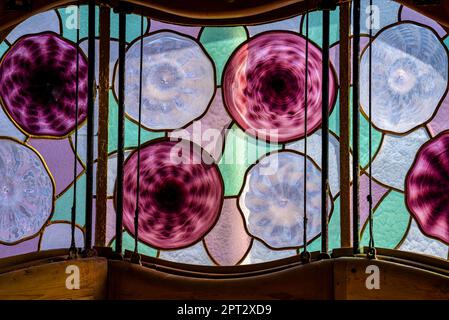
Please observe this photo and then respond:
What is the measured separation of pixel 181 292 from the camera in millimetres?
2092

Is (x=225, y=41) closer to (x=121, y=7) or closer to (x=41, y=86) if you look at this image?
(x=121, y=7)

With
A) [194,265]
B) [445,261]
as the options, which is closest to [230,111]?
[194,265]

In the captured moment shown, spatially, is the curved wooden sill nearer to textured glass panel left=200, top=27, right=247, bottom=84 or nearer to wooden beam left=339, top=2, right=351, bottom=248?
wooden beam left=339, top=2, right=351, bottom=248

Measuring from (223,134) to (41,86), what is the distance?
72cm

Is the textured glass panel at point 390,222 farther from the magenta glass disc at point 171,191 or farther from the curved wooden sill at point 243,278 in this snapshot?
the magenta glass disc at point 171,191

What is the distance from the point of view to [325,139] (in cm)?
214

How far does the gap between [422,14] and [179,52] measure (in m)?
0.89

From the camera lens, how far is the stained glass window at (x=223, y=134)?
221cm

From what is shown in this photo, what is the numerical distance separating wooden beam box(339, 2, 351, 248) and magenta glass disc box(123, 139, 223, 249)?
456 mm

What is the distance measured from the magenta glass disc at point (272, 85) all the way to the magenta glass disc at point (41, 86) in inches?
23.1

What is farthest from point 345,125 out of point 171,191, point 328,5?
point 171,191

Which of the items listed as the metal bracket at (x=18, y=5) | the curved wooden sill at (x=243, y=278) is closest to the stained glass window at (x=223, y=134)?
the curved wooden sill at (x=243, y=278)
